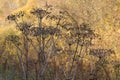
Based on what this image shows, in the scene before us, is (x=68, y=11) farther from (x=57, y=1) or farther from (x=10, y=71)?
(x=10, y=71)

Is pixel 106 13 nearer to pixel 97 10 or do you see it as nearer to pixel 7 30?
pixel 97 10

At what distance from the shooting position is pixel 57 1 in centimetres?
9044

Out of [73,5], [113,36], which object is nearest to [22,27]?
[113,36]

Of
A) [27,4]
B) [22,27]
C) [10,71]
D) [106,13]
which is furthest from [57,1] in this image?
[22,27]

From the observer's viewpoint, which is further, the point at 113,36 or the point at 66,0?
the point at 66,0

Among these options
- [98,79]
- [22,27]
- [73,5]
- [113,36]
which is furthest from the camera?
[73,5]

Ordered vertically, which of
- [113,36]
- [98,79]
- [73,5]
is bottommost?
[98,79]

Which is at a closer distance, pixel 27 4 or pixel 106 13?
pixel 106 13

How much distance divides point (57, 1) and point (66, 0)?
227 centimetres

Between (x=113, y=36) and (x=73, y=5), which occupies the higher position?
(x=73, y=5)

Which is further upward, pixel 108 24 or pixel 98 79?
pixel 108 24

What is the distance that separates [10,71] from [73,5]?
84.1ft

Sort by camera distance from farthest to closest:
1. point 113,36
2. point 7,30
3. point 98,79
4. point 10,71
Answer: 1. point 7,30
2. point 113,36
3. point 10,71
4. point 98,79

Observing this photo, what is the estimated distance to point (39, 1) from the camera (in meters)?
91.7
